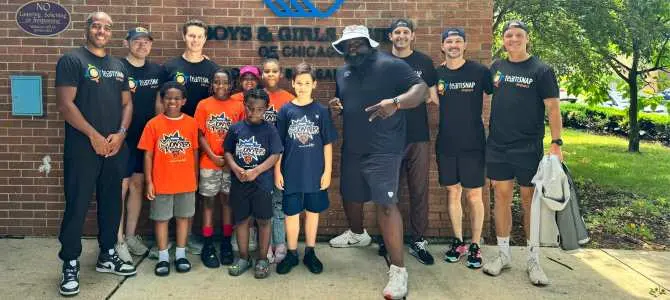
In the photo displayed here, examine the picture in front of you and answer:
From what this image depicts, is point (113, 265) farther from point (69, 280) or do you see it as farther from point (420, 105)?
point (420, 105)

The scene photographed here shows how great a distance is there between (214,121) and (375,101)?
1396 millimetres

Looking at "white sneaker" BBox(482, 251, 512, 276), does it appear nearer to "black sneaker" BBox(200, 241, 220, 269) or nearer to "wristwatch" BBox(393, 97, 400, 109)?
"wristwatch" BBox(393, 97, 400, 109)

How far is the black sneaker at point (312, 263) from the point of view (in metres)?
4.51

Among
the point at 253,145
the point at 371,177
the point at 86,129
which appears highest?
the point at 86,129

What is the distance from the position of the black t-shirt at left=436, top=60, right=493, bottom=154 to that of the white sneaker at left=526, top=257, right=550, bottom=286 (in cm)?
103

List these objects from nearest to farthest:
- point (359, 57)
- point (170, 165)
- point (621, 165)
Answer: point (359, 57) → point (170, 165) → point (621, 165)

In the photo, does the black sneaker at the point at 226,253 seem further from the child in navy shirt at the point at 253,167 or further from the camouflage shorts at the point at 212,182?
the camouflage shorts at the point at 212,182

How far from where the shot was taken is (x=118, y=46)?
5.43 metres

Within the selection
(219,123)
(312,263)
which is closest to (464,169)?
(312,263)

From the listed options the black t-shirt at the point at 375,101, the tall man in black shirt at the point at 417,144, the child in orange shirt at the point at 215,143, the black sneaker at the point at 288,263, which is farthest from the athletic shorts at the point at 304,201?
the tall man in black shirt at the point at 417,144

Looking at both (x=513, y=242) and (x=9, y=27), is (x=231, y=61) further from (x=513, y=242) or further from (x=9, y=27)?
(x=513, y=242)

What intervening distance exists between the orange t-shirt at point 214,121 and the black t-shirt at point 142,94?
0.51m

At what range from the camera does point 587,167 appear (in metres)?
11.3

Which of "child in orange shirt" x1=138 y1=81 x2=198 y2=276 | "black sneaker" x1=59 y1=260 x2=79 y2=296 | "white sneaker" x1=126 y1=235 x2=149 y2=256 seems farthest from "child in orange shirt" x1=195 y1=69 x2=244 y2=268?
"black sneaker" x1=59 y1=260 x2=79 y2=296
